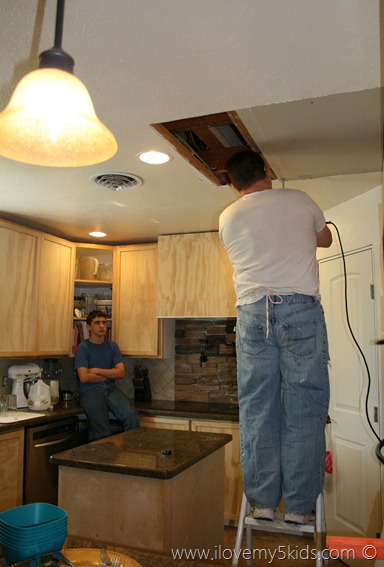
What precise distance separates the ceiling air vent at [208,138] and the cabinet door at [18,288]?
1.76 m

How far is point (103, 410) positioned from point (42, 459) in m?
0.71

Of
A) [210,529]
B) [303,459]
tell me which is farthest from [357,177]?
[210,529]

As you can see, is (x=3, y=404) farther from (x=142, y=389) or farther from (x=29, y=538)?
(x=29, y=538)

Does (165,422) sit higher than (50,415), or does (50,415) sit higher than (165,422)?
(50,415)

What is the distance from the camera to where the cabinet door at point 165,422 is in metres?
4.02

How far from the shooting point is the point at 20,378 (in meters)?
3.81

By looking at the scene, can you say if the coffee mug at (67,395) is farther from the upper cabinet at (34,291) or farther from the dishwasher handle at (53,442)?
the dishwasher handle at (53,442)

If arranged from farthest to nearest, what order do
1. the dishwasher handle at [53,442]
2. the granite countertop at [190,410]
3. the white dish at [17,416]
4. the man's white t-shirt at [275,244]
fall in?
1. the granite countertop at [190,410]
2. the dishwasher handle at [53,442]
3. the white dish at [17,416]
4. the man's white t-shirt at [275,244]

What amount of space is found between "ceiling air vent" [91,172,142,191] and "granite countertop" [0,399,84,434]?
1.67 m

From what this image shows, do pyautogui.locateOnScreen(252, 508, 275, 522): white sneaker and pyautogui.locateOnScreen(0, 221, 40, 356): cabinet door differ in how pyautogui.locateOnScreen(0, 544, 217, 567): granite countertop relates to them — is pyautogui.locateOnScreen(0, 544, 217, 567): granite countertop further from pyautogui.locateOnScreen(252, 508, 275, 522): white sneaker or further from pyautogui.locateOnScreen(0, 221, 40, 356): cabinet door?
pyautogui.locateOnScreen(0, 221, 40, 356): cabinet door

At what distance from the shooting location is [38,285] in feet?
12.8

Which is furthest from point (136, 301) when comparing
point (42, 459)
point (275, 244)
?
point (275, 244)

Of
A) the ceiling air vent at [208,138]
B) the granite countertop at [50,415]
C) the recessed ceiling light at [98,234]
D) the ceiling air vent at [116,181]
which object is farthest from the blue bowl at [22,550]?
the recessed ceiling light at [98,234]

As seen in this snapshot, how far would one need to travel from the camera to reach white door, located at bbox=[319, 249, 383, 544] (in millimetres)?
2988
